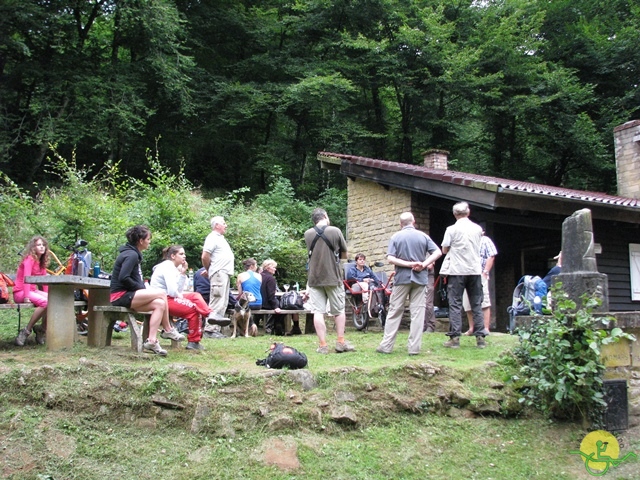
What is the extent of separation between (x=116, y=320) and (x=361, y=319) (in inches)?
220

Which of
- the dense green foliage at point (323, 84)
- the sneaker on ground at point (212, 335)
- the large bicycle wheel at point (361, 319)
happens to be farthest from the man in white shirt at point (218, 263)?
the dense green foliage at point (323, 84)

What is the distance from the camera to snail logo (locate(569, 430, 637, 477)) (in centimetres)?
528

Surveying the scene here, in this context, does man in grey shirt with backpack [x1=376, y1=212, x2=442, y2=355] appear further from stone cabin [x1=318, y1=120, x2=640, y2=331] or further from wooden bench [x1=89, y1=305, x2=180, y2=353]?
stone cabin [x1=318, y1=120, x2=640, y2=331]

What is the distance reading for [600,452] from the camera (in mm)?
5477

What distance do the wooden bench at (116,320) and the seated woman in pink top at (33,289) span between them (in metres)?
0.71

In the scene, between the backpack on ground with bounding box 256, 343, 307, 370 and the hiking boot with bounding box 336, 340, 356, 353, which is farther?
the hiking boot with bounding box 336, 340, 356, 353

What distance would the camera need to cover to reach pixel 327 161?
50.3ft

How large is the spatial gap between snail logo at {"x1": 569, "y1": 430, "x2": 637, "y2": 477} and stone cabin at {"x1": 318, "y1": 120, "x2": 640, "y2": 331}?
5.23m

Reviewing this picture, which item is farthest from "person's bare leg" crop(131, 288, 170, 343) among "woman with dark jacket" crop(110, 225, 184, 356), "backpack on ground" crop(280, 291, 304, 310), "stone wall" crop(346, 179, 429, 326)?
"stone wall" crop(346, 179, 429, 326)

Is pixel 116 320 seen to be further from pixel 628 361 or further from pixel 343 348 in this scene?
pixel 628 361

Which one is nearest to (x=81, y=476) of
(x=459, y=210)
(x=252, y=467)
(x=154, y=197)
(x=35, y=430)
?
(x=35, y=430)

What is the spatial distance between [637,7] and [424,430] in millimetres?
26055

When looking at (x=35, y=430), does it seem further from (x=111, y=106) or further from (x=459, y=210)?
(x=111, y=106)

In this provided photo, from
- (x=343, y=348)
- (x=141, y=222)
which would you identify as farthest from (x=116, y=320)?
(x=141, y=222)
